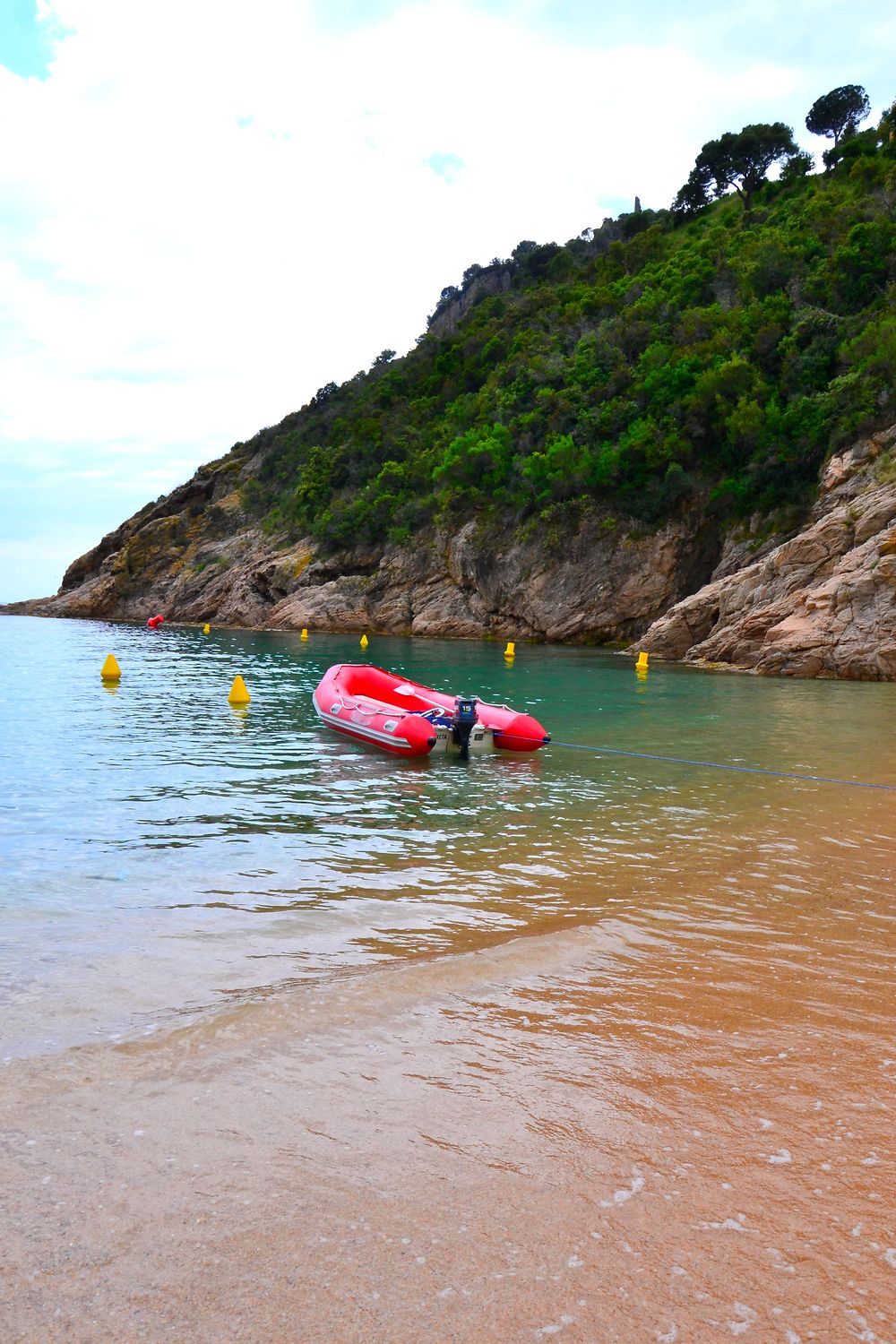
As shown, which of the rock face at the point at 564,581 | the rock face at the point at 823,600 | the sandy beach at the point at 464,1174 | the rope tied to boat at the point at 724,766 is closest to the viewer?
the sandy beach at the point at 464,1174

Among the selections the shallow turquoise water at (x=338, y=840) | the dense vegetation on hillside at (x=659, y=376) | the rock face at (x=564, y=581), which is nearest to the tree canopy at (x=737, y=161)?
the dense vegetation on hillside at (x=659, y=376)

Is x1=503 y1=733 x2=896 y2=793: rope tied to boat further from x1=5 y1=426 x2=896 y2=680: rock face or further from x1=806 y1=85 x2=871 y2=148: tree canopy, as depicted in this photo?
x1=806 y1=85 x2=871 y2=148: tree canopy

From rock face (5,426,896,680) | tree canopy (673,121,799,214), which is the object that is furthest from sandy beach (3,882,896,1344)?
tree canopy (673,121,799,214)

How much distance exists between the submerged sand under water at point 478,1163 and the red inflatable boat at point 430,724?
25.6 feet

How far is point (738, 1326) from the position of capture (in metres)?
2.28

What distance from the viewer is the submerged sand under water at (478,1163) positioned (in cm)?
234

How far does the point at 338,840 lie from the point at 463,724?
15.9 feet

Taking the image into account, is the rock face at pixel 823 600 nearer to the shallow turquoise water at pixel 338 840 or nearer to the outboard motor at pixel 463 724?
the shallow turquoise water at pixel 338 840

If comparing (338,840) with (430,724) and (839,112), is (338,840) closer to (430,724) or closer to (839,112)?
(430,724)

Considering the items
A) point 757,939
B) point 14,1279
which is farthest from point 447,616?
point 14,1279

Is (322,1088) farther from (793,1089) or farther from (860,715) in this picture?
(860,715)

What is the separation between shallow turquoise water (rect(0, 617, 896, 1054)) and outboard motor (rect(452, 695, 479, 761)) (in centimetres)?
26

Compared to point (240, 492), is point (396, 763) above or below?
below

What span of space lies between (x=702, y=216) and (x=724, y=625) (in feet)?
157
